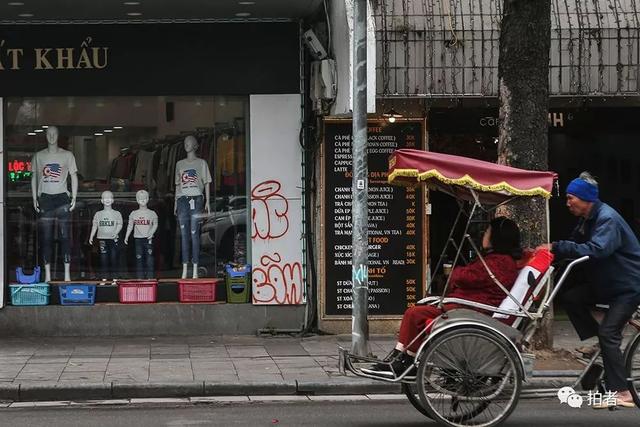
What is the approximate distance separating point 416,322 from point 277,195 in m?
5.90

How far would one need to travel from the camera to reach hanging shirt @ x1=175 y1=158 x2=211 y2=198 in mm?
13422

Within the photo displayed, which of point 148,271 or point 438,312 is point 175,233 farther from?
point 438,312

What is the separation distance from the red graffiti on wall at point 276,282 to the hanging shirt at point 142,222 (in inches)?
62.8

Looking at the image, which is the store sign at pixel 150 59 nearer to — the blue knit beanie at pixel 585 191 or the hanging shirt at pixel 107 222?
the hanging shirt at pixel 107 222

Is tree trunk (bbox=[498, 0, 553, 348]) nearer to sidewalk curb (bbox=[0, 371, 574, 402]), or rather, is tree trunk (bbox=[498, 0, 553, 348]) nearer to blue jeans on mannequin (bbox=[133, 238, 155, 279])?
sidewalk curb (bbox=[0, 371, 574, 402])

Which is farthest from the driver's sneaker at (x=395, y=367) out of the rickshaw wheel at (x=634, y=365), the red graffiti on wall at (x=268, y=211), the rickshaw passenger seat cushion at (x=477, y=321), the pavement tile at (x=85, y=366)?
the red graffiti on wall at (x=268, y=211)

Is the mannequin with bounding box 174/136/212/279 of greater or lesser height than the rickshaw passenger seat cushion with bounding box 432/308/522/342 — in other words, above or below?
above

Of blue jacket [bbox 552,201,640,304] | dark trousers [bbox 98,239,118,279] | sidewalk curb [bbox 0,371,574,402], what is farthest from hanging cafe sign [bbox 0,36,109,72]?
blue jacket [bbox 552,201,640,304]

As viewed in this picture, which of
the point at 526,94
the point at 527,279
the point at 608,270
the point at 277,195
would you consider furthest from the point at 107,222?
the point at 608,270

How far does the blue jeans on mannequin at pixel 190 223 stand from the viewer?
13445 mm

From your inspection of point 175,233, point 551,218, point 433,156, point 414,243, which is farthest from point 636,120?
point 433,156

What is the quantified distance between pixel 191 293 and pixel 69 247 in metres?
1.80

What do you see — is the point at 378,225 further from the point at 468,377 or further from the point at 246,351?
the point at 468,377

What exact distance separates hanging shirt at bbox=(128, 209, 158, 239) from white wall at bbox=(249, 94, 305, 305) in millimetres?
1430
